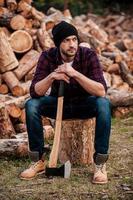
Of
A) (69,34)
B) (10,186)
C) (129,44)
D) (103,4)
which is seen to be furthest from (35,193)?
(103,4)

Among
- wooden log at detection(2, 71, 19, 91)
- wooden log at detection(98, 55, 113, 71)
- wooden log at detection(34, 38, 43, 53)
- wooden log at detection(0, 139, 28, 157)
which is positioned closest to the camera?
wooden log at detection(0, 139, 28, 157)

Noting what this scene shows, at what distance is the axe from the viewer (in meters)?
5.53

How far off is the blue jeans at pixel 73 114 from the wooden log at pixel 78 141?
0.19 meters

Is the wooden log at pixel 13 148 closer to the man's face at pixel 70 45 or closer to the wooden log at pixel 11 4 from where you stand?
the man's face at pixel 70 45

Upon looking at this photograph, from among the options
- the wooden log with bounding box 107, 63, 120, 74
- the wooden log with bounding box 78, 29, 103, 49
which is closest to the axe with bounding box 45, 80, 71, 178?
the wooden log with bounding box 107, 63, 120, 74

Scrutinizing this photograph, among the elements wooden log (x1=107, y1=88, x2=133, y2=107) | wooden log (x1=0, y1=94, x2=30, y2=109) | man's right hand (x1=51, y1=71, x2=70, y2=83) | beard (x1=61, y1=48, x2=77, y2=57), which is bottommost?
wooden log (x1=107, y1=88, x2=133, y2=107)

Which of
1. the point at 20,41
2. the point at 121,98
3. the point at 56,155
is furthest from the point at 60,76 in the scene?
the point at 20,41

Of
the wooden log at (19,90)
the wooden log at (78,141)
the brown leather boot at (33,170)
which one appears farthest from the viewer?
the wooden log at (19,90)

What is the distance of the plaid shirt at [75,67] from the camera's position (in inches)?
221

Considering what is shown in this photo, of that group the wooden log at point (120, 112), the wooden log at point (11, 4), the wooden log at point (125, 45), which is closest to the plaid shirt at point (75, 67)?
the wooden log at point (120, 112)

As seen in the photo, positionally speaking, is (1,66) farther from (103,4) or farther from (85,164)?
(103,4)

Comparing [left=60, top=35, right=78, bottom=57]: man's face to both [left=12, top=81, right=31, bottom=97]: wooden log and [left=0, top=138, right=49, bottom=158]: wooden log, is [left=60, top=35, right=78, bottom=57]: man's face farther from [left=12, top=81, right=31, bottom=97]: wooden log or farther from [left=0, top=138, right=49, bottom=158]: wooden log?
[left=12, top=81, right=31, bottom=97]: wooden log

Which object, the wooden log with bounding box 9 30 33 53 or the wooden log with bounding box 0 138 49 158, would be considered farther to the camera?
the wooden log with bounding box 9 30 33 53

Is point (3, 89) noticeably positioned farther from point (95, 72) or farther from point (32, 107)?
point (95, 72)
